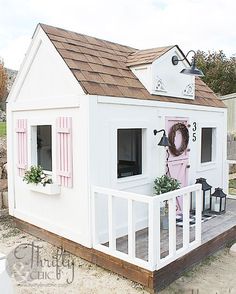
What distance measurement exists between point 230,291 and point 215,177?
3463 millimetres

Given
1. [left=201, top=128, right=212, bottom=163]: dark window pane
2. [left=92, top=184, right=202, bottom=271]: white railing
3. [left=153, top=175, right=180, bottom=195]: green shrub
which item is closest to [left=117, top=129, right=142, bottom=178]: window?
[left=153, top=175, right=180, bottom=195]: green shrub

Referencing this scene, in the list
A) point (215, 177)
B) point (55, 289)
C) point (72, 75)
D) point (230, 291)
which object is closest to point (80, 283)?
point (55, 289)

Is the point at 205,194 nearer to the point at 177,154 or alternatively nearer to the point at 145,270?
the point at 177,154

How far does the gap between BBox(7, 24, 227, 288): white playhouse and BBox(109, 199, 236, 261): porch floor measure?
32 millimetres

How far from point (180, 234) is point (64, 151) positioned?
2282mm

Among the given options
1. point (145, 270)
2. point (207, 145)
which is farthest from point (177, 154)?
point (145, 270)

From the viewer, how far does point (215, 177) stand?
22.9ft

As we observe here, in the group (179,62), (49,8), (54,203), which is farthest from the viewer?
(49,8)

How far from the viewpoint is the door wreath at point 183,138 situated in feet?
18.3

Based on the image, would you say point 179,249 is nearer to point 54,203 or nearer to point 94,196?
point 94,196

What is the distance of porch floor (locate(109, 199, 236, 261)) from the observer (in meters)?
4.33

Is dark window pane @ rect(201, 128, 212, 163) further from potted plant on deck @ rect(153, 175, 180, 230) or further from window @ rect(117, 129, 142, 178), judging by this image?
potted plant on deck @ rect(153, 175, 180, 230)

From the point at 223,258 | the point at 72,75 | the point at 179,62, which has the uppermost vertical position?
the point at 179,62

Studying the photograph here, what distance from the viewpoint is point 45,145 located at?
6.28 metres
